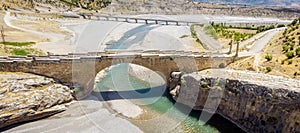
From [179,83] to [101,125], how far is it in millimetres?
10838

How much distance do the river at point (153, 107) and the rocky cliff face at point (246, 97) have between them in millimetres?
1149

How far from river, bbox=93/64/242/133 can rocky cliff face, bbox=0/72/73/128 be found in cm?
501

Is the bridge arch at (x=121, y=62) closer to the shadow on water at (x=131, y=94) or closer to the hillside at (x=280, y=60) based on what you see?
the shadow on water at (x=131, y=94)

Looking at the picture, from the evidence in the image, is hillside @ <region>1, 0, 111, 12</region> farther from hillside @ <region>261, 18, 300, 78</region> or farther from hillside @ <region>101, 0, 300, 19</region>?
hillside @ <region>261, 18, 300, 78</region>

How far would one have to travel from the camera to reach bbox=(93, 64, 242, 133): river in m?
25.1

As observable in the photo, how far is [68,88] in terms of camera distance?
96.4ft

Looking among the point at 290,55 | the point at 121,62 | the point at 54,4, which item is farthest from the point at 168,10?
the point at 290,55

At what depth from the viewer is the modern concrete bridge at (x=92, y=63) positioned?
91.7 feet

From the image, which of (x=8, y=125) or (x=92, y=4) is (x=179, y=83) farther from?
(x=92, y=4)

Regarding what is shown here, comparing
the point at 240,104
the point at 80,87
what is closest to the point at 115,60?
the point at 80,87

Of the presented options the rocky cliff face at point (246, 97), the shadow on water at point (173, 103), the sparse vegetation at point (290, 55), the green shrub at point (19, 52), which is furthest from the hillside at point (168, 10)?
the sparse vegetation at point (290, 55)

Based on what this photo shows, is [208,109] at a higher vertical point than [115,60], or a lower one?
lower

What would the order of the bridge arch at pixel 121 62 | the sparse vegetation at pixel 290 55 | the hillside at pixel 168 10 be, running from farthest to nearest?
the hillside at pixel 168 10, the bridge arch at pixel 121 62, the sparse vegetation at pixel 290 55

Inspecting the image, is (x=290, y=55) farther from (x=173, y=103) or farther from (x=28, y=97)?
(x=28, y=97)
